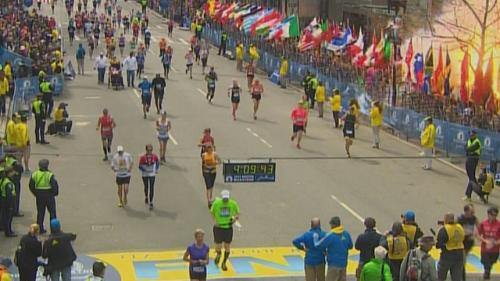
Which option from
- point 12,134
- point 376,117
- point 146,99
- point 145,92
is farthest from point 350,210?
point 146,99

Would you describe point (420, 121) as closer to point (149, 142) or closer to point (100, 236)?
point (149, 142)

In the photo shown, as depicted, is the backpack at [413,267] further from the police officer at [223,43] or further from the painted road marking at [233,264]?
the police officer at [223,43]

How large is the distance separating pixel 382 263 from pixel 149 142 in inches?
626

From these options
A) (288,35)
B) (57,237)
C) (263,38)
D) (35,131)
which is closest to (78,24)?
(263,38)

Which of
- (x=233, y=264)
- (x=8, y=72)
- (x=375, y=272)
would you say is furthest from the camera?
(x=8, y=72)

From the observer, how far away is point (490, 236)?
1536cm

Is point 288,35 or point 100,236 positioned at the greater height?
point 288,35

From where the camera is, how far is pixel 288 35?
44.7 meters

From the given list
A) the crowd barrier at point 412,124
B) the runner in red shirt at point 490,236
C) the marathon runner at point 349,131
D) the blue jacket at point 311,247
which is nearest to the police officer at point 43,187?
the blue jacket at point 311,247

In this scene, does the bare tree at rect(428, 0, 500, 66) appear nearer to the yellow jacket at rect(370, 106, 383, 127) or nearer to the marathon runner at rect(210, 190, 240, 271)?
the yellow jacket at rect(370, 106, 383, 127)

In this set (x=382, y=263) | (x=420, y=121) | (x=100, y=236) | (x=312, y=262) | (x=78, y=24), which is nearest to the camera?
(x=382, y=263)

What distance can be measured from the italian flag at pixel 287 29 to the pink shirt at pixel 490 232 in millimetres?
29901

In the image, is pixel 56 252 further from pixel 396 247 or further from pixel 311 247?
pixel 396 247

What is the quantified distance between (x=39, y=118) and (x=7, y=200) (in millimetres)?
9332
